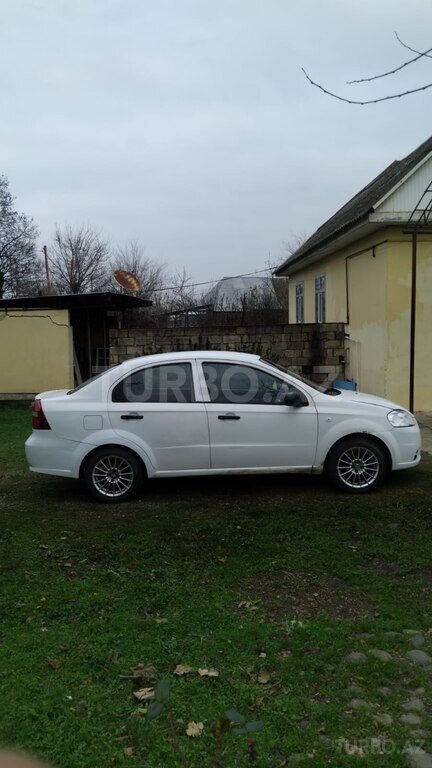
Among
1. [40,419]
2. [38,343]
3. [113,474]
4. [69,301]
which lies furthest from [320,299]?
[40,419]

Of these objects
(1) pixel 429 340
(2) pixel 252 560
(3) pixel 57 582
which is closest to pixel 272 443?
(2) pixel 252 560

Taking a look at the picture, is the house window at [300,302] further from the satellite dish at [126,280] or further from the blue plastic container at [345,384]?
the blue plastic container at [345,384]

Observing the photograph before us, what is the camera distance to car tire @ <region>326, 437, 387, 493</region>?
5.88 metres

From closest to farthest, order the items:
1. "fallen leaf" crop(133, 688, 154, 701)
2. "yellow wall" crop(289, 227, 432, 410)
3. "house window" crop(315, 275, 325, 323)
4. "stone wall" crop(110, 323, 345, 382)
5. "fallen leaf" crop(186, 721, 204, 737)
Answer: "fallen leaf" crop(186, 721, 204, 737) → "fallen leaf" crop(133, 688, 154, 701) → "yellow wall" crop(289, 227, 432, 410) → "stone wall" crop(110, 323, 345, 382) → "house window" crop(315, 275, 325, 323)

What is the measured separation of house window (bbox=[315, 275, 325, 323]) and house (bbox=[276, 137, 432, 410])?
9.68 ft

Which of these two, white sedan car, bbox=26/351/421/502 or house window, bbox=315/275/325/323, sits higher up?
house window, bbox=315/275/325/323

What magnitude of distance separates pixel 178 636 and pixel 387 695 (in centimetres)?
116

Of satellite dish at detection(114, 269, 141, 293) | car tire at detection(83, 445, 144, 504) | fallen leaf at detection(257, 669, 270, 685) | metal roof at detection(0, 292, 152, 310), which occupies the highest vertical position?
satellite dish at detection(114, 269, 141, 293)

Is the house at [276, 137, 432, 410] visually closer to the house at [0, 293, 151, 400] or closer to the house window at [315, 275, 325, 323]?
the house window at [315, 275, 325, 323]

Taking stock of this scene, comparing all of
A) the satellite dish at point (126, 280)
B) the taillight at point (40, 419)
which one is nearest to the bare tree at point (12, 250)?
the satellite dish at point (126, 280)

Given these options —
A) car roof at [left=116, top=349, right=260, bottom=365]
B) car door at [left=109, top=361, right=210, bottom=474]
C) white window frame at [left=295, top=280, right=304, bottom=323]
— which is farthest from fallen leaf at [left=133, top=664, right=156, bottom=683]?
white window frame at [left=295, top=280, right=304, bottom=323]

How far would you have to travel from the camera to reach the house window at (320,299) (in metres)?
15.8

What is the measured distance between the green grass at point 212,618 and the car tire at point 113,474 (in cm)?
17

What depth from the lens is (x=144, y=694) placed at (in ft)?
8.87
